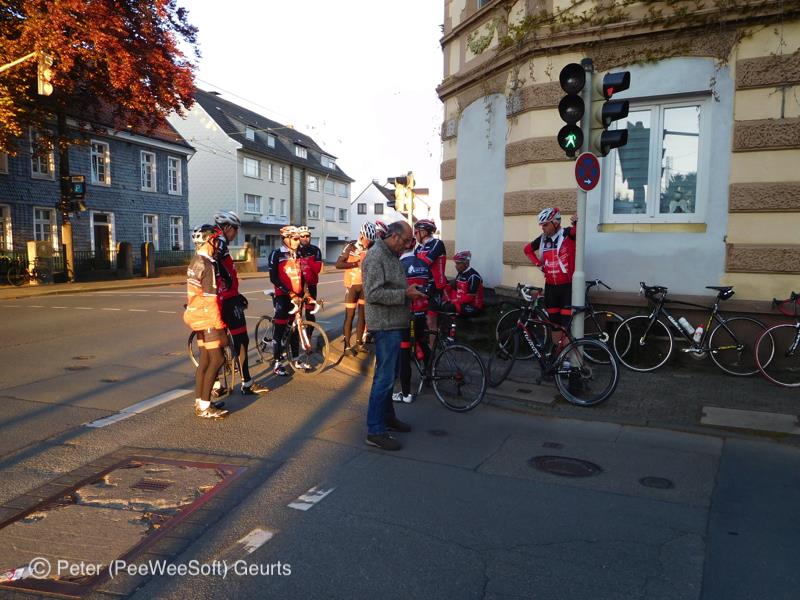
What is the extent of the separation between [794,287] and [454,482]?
5.73m

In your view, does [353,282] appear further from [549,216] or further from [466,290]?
[549,216]

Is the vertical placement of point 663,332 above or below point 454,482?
above

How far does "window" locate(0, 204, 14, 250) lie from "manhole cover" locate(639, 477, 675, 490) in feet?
89.4

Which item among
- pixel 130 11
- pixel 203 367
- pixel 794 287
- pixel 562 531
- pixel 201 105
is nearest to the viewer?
pixel 562 531

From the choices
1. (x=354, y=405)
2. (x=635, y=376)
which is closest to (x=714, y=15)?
(x=635, y=376)

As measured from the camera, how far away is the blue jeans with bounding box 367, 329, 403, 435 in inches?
219

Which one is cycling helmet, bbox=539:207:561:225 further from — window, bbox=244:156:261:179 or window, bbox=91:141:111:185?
window, bbox=244:156:261:179

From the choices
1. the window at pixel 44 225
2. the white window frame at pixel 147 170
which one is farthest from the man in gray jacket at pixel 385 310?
the white window frame at pixel 147 170

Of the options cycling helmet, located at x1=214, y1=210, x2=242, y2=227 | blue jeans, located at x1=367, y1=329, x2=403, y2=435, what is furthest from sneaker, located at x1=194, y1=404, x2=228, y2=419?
cycling helmet, located at x1=214, y1=210, x2=242, y2=227

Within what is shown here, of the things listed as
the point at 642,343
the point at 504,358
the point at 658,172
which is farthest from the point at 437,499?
the point at 658,172

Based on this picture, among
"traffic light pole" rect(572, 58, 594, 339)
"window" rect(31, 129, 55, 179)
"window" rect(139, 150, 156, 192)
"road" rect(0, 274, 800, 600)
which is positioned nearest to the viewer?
"road" rect(0, 274, 800, 600)

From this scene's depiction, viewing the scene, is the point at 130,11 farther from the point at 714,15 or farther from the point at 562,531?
the point at 562,531

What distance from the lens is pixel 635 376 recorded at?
8.08 metres

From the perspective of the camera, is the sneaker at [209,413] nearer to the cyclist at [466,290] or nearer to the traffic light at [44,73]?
the cyclist at [466,290]
